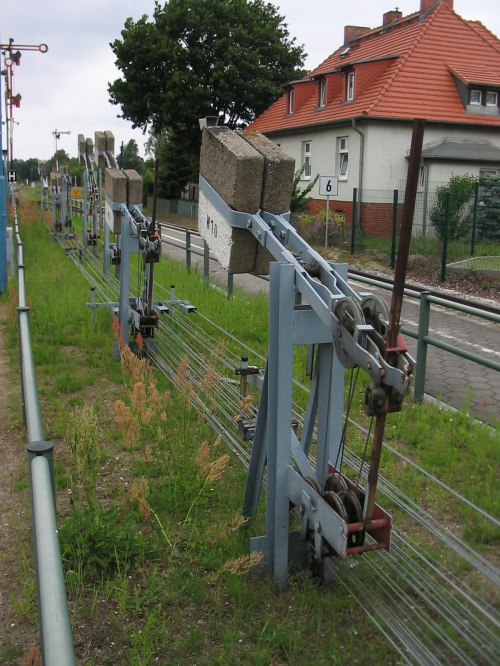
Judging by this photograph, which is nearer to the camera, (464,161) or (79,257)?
(79,257)

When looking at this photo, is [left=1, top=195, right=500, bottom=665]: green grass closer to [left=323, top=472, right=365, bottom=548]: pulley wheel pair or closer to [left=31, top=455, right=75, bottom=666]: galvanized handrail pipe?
[left=323, top=472, right=365, bottom=548]: pulley wheel pair

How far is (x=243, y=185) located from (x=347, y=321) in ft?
3.90

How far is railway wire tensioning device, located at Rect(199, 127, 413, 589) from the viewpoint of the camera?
2.81 m

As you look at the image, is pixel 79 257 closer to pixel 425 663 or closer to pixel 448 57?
pixel 425 663

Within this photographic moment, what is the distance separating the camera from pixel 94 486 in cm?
437

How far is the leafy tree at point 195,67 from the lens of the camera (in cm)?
4116

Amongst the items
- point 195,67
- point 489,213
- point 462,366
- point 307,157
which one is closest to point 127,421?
point 462,366

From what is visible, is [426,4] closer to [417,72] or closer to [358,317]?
[417,72]

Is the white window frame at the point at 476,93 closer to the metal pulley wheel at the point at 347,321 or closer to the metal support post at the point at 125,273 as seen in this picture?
the metal support post at the point at 125,273

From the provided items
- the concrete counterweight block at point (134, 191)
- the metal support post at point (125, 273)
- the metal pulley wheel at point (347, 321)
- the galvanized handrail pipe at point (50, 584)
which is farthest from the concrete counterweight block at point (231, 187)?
the concrete counterweight block at point (134, 191)

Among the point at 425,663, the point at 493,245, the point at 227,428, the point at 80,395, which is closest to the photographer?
the point at 425,663

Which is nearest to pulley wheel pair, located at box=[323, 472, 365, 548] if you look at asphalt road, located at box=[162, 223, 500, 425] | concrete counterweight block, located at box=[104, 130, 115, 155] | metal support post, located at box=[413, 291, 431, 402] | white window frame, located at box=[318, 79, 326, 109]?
asphalt road, located at box=[162, 223, 500, 425]

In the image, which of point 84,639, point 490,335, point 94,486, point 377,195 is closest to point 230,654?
point 84,639

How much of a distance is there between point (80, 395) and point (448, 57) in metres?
27.4
